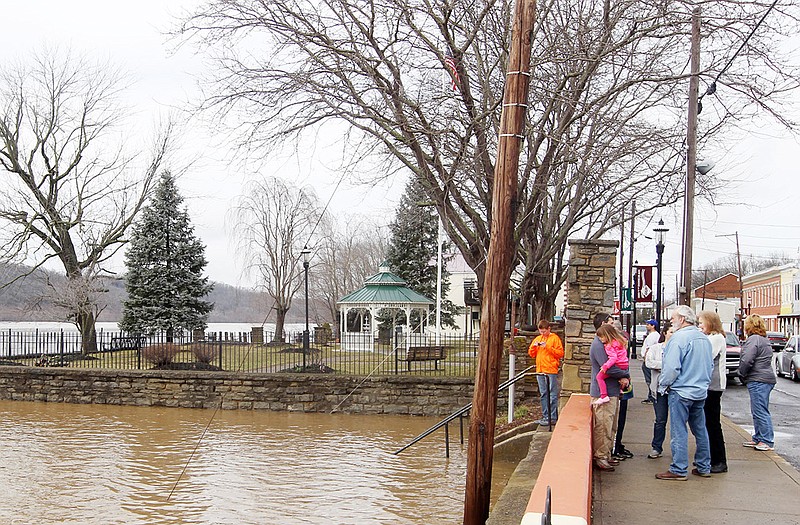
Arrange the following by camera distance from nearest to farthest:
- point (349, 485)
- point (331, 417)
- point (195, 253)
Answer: point (349, 485), point (331, 417), point (195, 253)

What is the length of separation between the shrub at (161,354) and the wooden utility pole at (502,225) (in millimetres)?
17986

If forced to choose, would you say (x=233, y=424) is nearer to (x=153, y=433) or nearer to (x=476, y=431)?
(x=153, y=433)

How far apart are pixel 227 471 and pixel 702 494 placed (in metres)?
8.87

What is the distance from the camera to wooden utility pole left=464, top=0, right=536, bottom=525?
810 centimetres

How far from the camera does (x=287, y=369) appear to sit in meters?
24.4

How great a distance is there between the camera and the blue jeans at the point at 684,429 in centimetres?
779

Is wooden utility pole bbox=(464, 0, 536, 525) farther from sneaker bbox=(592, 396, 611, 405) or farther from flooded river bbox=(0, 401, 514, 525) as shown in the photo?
flooded river bbox=(0, 401, 514, 525)

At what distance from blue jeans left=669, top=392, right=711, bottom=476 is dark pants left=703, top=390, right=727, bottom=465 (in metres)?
0.37

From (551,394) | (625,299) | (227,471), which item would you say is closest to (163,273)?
(625,299)

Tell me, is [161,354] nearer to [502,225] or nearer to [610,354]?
[610,354]

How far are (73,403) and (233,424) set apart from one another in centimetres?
667

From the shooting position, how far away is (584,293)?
14352 mm

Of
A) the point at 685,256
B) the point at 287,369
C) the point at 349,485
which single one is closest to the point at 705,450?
the point at 349,485

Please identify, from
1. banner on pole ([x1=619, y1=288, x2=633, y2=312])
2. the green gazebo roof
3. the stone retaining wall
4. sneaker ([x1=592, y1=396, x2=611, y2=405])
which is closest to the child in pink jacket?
sneaker ([x1=592, y1=396, x2=611, y2=405])
